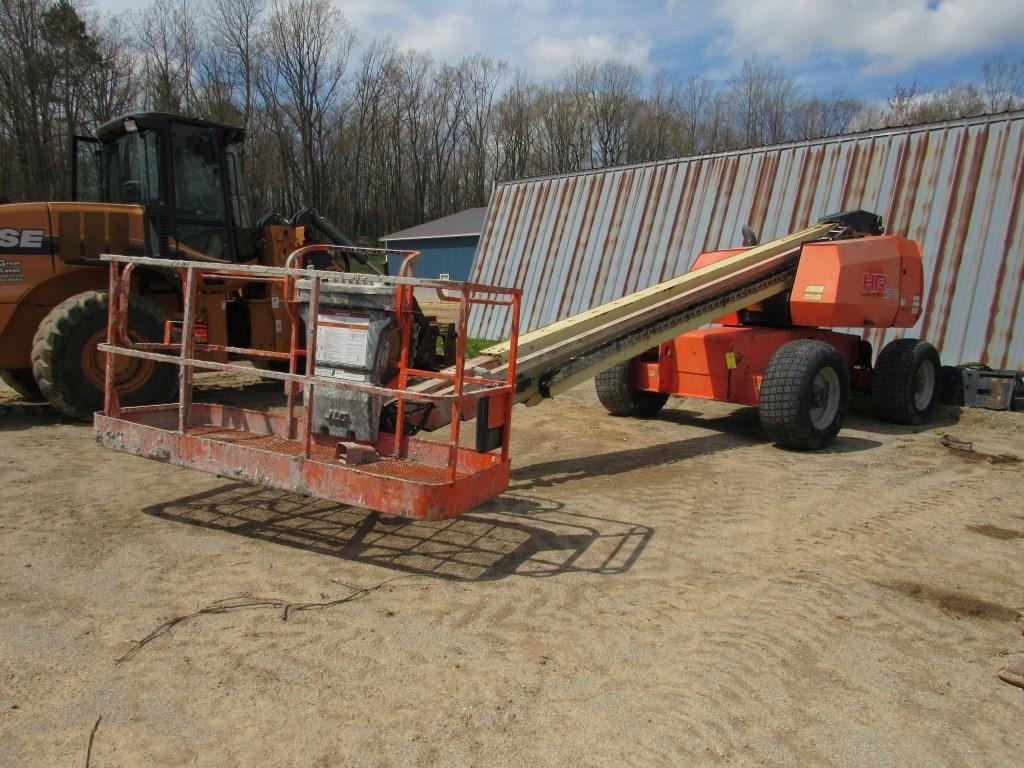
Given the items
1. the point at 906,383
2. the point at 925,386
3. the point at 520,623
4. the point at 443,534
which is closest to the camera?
the point at 520,623

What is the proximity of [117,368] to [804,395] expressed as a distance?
649cm

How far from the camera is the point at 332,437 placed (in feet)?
15.9

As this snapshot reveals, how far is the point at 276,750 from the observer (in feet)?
8.58

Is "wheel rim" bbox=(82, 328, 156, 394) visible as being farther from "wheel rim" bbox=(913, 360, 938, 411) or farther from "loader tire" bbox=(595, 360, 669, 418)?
"wheel rim" bbox=(913, 360, 938, 411)

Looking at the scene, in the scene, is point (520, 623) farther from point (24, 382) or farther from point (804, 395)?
point (24, 382)

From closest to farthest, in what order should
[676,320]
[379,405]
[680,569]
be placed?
[680,569]
[379,405]
[676,320]

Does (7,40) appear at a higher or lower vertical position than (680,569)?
higher

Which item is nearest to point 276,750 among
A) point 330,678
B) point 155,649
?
point 330,678

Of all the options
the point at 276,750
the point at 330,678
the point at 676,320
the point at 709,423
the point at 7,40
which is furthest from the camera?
the point at 7,40

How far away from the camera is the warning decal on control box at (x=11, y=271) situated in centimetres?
746

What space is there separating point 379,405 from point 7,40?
36704mm

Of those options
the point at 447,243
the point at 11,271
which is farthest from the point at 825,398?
the point at 447,243

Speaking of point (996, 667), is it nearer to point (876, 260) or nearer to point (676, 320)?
point (676, 320)

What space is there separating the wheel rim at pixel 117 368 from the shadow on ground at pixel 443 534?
8.38 feet
